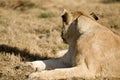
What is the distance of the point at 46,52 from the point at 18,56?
0.81 metres

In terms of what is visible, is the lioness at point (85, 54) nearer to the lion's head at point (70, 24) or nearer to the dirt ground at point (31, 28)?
the lion's head at point (70, 24)

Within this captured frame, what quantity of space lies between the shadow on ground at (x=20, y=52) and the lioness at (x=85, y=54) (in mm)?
811

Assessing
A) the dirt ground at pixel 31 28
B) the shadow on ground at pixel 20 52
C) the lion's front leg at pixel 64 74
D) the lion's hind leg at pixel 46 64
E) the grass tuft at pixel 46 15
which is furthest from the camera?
the grass tuft at pixel 46 15

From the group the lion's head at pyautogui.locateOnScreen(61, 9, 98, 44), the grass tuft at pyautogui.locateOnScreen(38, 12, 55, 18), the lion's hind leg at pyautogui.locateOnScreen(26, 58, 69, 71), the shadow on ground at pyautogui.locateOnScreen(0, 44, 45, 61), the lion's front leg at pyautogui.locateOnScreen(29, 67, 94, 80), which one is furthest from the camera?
the grass tuft at pyautogui.locateOnScreen(38, 12, 55, 18)

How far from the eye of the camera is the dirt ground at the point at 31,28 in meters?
7.70

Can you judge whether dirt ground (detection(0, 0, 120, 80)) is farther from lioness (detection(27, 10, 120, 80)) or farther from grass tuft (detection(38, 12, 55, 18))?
lioness (detection(27, 10, 120, 80))

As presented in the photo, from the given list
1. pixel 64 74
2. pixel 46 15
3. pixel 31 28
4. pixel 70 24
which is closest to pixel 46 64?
pixel 70 24

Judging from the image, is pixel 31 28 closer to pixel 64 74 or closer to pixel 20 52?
pixel 20 52

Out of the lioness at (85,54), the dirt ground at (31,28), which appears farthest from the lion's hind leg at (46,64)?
the dirt ground at (31,28)

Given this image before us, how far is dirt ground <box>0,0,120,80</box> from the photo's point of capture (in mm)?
7703

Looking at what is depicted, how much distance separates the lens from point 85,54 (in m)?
6.52

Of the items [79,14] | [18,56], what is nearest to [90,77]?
[79,14]

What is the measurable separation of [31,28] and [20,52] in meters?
2.71

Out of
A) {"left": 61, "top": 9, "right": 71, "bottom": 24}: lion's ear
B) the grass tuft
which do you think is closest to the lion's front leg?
{"left": 61, "top": 9, "right": 71, "bottom": 24}: lion's ear
